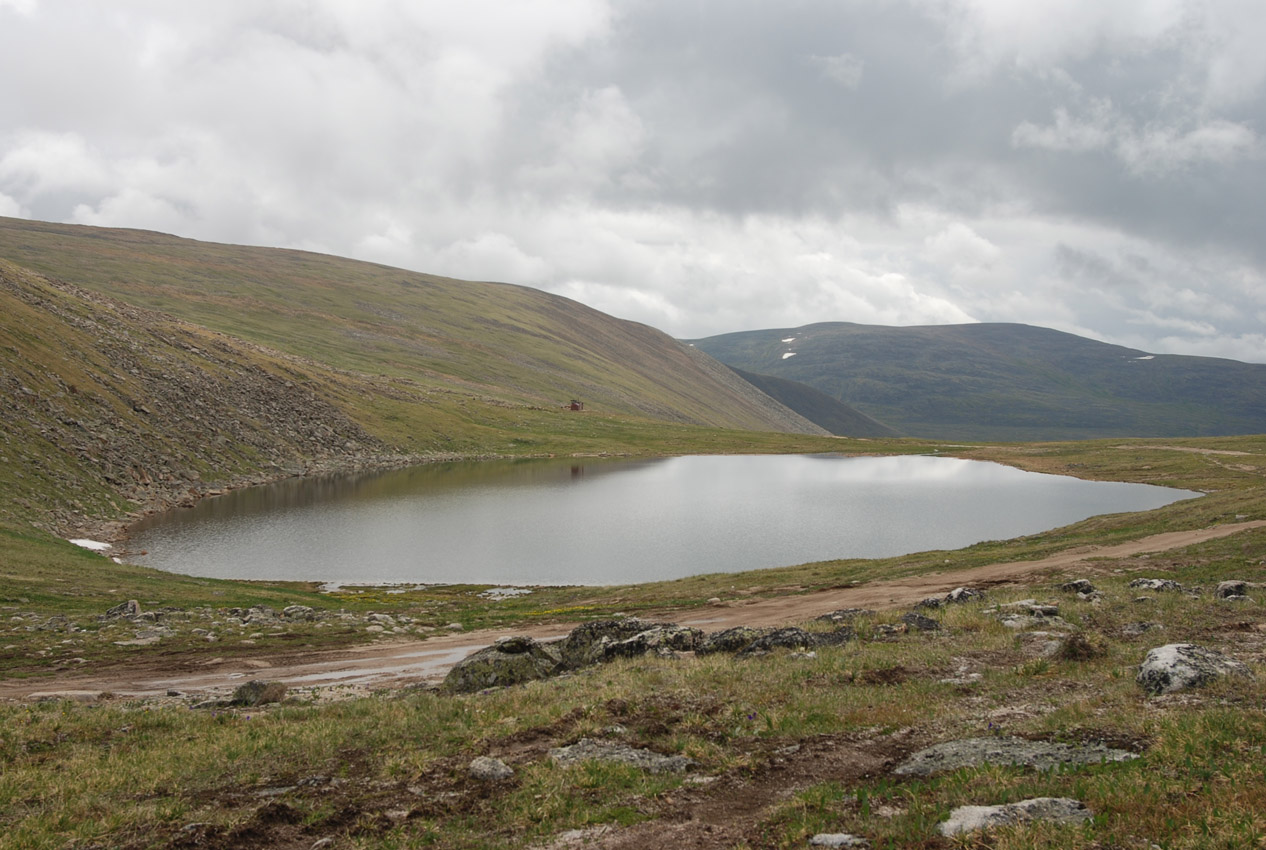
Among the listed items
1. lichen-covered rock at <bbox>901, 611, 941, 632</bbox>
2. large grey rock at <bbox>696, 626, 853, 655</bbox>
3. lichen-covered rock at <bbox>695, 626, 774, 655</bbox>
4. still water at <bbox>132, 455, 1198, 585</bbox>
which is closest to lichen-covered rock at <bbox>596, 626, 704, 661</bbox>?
lichen-covered rock at <bbox>695, 626, 774, 655</bbox>

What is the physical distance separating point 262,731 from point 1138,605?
2472 cm

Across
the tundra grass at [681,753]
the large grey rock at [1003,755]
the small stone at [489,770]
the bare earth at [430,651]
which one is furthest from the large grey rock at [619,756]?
the bare earth at [430,651]

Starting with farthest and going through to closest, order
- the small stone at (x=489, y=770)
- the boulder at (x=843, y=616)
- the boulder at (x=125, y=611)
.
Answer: the boulder at (x=125, y=611)
the boulder at (x=843, y=616)
the small stone at (x=489, y=770)

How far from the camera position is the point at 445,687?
2041 centimetres

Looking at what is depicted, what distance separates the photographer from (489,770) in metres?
13.0

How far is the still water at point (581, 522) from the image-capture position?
5328 cm

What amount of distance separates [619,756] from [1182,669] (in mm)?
10908

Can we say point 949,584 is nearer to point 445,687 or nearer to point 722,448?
point 445,687

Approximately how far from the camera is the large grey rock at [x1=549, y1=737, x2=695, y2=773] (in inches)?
516

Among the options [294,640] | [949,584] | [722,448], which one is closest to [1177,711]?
[949,584]

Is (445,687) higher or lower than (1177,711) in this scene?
lower

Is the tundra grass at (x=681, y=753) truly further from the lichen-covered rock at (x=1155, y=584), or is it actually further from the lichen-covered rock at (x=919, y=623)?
the lichen-covered rock at (x=1155, y=584)

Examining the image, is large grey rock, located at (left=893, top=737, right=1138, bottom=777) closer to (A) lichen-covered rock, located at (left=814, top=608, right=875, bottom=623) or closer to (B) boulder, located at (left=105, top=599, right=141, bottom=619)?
(A) lichen-covered rock, located at (left=814, top=608, right=875, bottom=623)

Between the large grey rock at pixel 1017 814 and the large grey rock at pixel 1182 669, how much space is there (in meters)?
6.17
